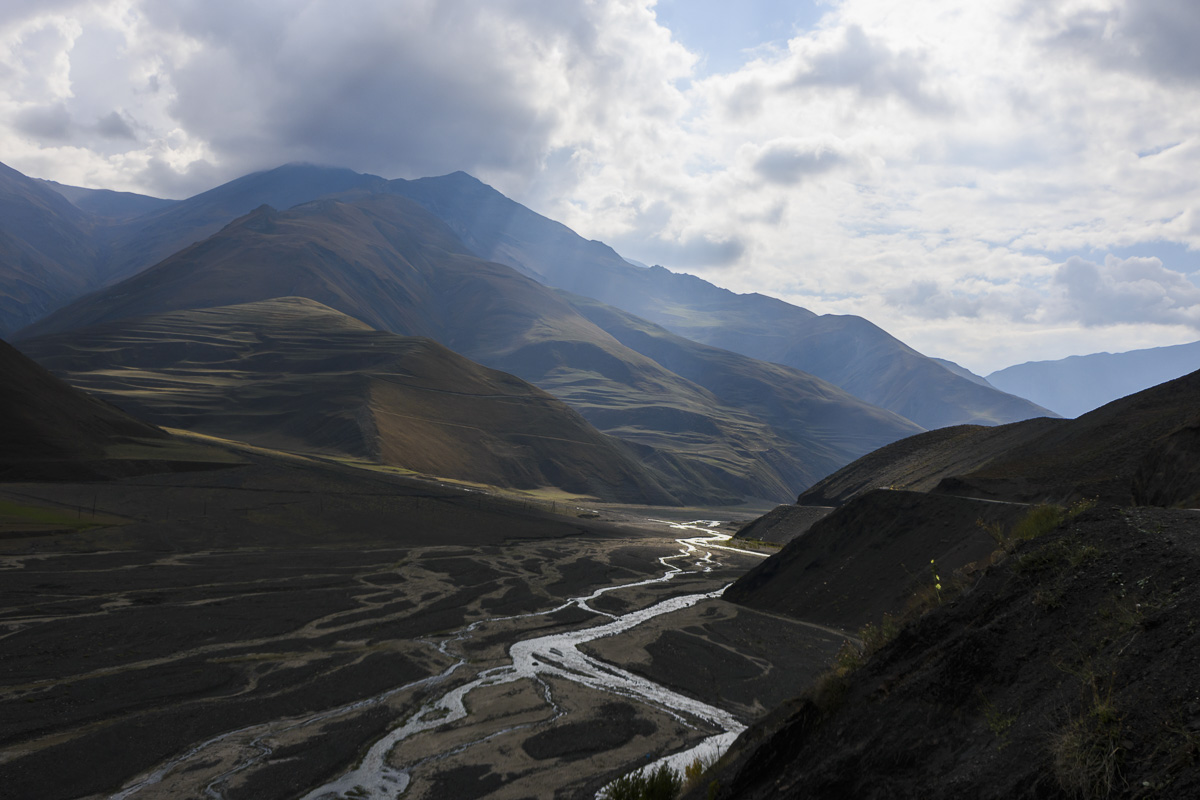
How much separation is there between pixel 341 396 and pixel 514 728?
12043 centimetres

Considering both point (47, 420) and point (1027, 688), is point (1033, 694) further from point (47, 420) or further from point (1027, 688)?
point (47, 420)

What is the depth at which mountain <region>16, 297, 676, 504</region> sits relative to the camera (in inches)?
4845

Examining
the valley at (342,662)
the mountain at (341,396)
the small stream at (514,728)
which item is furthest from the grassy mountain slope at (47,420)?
the small stream at (514,728)

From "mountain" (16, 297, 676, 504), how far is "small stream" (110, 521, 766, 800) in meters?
84.0

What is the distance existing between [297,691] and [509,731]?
7379mm

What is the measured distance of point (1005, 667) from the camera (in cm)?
744

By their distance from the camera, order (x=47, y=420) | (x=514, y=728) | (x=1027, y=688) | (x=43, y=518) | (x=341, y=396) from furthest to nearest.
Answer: (x=341, y=396), (x=47, y=420), (x=43, y=518), (x=514, y=728), (x=1027, y=688)

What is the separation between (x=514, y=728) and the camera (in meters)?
20.1

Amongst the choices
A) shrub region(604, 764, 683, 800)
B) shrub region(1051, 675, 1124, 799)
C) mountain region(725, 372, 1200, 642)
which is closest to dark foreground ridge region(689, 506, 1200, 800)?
shrub region(1051, 675, 1124, 799)

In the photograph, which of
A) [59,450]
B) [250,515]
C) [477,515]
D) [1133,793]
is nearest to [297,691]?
[1133,793]

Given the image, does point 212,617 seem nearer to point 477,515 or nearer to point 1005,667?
point 1005,667

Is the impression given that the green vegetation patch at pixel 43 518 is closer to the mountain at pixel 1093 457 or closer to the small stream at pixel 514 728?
the small stream at pixel 514 728

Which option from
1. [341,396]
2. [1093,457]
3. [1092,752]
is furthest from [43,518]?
[341,396]

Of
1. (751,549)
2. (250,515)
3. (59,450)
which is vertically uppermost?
(59,450)
